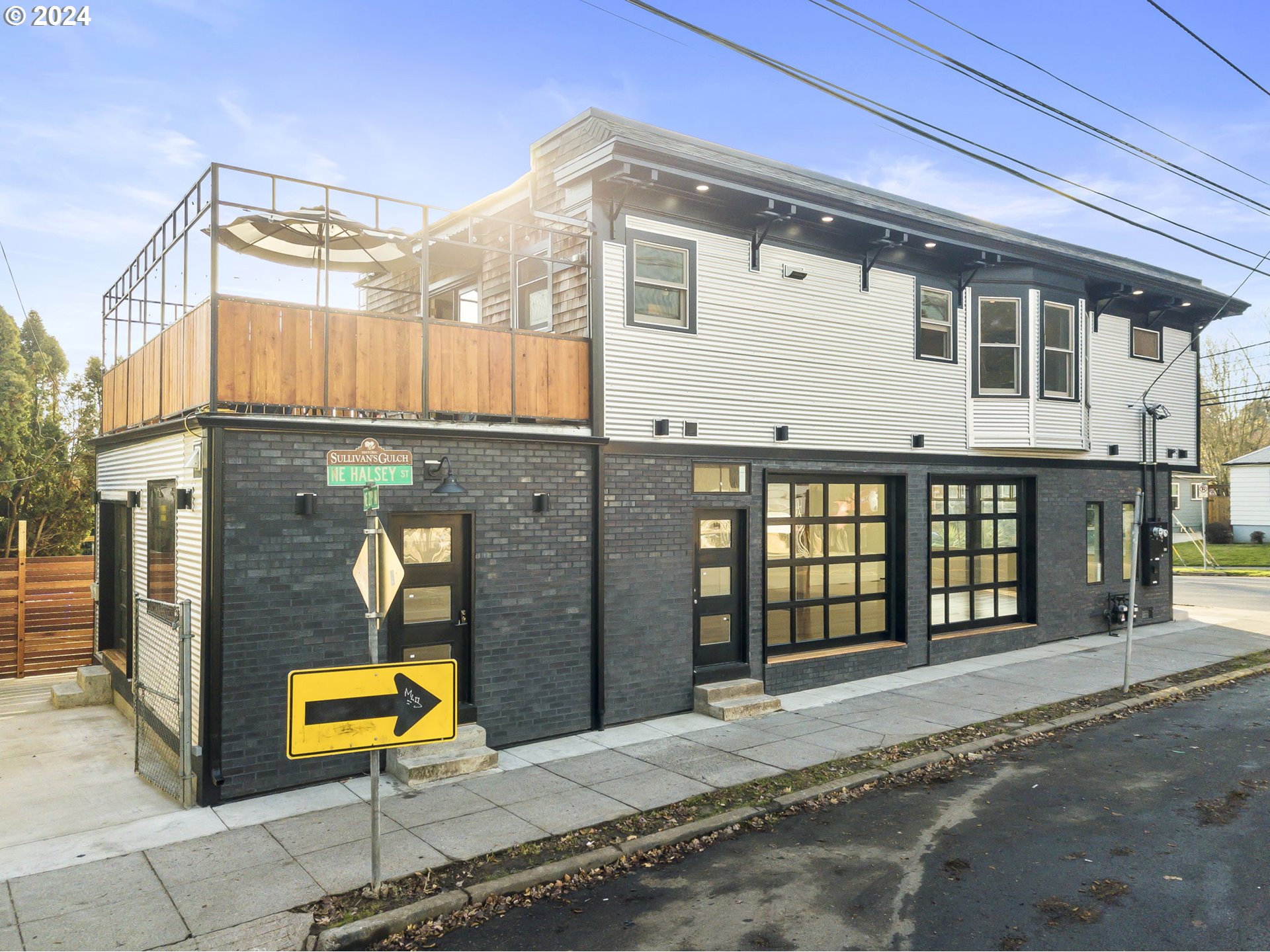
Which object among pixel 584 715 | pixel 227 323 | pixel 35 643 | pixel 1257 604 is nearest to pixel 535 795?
pixel 584 715

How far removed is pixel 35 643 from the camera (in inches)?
509

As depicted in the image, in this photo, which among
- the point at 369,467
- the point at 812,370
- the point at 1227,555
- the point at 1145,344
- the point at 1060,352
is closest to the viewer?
the point at 369,467

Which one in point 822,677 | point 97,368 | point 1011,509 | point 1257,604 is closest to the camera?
point 822,677

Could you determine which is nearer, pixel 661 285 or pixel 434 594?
pixel 434 594

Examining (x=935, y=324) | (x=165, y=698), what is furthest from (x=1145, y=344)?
(x=165, y=698)

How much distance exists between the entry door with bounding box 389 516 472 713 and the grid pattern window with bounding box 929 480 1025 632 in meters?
8.21

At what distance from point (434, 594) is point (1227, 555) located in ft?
Answer: 127

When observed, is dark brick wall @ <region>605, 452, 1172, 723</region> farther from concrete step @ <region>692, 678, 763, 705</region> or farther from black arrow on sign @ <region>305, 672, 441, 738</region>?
black arrow on sign @ <region>305, 672, 441, 738</region>

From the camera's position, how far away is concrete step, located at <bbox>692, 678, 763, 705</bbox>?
427 inches

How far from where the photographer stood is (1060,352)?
1561 centimetres

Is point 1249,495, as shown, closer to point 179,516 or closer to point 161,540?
point 161,540

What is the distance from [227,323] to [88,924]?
16.2 feet

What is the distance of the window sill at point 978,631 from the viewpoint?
47.2 feet

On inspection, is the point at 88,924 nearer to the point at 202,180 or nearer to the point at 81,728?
the point at 81,728
